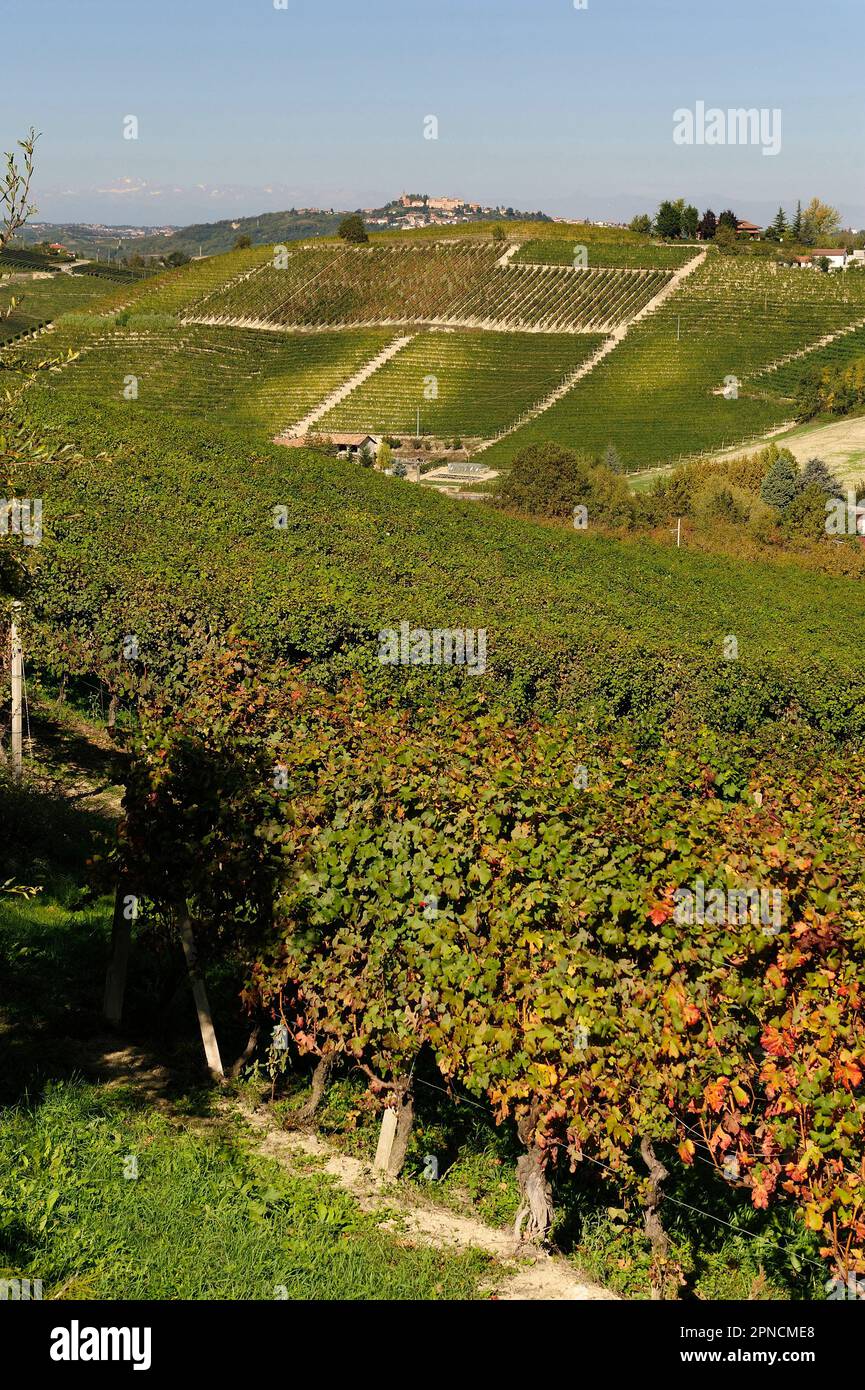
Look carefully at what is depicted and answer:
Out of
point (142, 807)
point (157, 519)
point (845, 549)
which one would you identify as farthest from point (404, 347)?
point (142, 807)

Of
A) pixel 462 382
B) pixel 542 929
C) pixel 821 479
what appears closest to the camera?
pixel 542 929

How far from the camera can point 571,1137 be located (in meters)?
8.55

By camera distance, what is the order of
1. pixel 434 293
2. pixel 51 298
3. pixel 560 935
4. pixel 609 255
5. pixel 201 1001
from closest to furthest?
pixel 560 935 → pixel 201 1001 → pixel 434 293 → pixel 609 255 → pixel 51 298

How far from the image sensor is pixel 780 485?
238 feet

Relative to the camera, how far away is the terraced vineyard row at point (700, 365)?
95938 mm

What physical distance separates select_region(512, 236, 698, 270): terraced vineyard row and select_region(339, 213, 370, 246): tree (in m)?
21.0

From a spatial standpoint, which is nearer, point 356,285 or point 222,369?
point 222,369

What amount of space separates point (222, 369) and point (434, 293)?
103 feet

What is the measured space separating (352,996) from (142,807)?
2945 mm

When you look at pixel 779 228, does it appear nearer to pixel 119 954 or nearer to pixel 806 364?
pixel 806 364

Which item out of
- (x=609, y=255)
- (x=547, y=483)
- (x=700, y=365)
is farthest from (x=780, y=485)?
(x=609, y=255)

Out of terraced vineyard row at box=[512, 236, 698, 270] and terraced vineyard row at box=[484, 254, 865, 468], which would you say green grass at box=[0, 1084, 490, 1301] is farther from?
terraced vineyard row at box=[512, 236, 698, 270]
